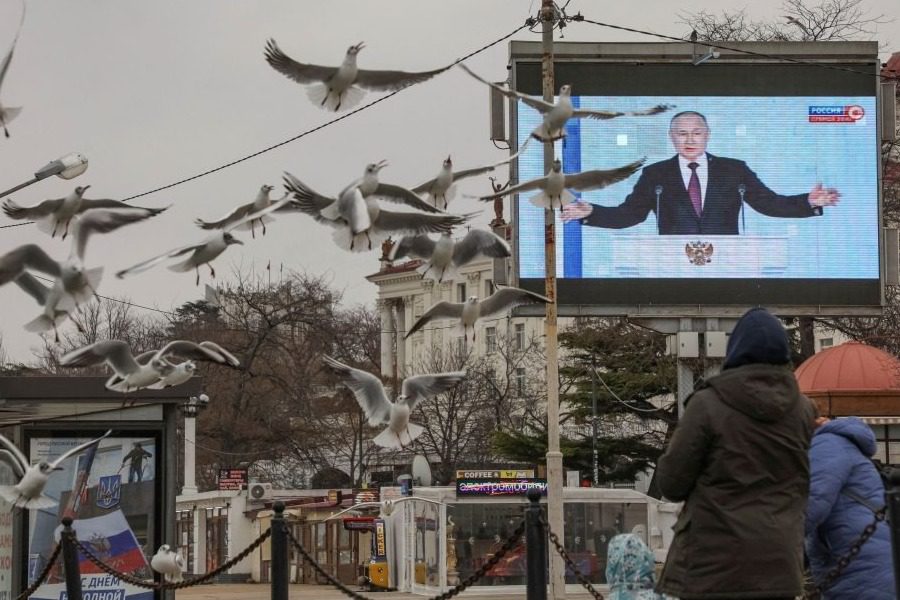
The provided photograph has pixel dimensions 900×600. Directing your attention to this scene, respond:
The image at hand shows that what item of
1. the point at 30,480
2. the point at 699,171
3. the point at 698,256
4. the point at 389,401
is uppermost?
the point at 699,171

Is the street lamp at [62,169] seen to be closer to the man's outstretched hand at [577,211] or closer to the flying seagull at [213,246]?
the flying seagull at [213,246]

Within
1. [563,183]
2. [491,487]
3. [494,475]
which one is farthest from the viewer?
[494,475]

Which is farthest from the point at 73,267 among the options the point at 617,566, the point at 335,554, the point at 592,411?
the point at 592,411

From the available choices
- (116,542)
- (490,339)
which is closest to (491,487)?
(116,542)

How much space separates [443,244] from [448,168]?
0.45 m

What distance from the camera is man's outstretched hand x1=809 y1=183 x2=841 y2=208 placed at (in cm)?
2781

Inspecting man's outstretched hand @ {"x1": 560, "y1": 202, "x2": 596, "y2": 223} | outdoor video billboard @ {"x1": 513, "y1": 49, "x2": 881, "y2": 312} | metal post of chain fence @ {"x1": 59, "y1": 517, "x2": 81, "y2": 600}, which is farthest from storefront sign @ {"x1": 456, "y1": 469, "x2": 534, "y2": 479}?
metal post of chain fence @ {"x1": 59, "y1": 517, "x2": 81, "y2": 600}

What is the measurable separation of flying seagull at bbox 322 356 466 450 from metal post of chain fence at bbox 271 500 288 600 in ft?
2.61

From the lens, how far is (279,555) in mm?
10602

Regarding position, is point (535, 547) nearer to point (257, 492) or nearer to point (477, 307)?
point (477, 307)

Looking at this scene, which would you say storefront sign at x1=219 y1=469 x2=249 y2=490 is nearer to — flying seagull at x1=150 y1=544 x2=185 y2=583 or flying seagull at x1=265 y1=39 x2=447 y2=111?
flying seagull at x1=150 y1=544 x2=185 y2=583

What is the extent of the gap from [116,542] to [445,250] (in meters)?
6.63

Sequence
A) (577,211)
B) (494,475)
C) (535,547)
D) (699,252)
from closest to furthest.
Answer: (535,547) → (577,211) → (699,252) → (494,475)

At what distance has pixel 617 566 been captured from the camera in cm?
838
